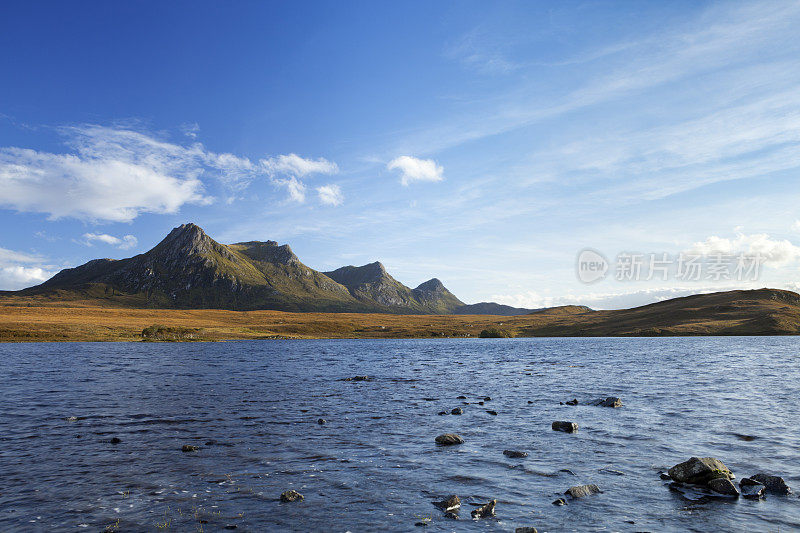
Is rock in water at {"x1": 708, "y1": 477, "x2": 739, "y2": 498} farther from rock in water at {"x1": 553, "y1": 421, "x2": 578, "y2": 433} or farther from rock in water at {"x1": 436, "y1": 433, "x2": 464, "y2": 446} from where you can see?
rock in water at {"x1": 436, "y1": 433, "x2": 464, "y2": 446}

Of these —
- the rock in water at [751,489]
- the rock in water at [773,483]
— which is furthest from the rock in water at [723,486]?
the rock in water at [773,483]

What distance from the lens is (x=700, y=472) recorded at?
18.4 m

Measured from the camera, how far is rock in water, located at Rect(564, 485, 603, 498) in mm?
17172

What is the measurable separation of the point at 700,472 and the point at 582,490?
17.9 feet

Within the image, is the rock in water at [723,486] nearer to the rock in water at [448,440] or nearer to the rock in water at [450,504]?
the rock in water at [450,504]

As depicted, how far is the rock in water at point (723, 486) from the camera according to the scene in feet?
56.6

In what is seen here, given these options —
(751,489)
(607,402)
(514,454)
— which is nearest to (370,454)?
(514,454)

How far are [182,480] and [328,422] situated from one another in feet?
41.5

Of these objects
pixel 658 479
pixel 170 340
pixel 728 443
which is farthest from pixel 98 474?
pixel 170 340

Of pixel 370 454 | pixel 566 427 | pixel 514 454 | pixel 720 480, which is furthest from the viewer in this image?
pixel 566 427

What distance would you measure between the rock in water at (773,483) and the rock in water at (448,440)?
13316mm

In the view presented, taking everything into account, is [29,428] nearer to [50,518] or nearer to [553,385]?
[50,518]

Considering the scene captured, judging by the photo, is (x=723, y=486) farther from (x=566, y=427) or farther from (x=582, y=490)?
(x=566, y=427)

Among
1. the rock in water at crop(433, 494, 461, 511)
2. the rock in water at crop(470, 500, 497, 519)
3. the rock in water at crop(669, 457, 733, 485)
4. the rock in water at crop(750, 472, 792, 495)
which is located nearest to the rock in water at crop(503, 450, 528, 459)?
the rock in water at crop(669, 457, 733, 485)
